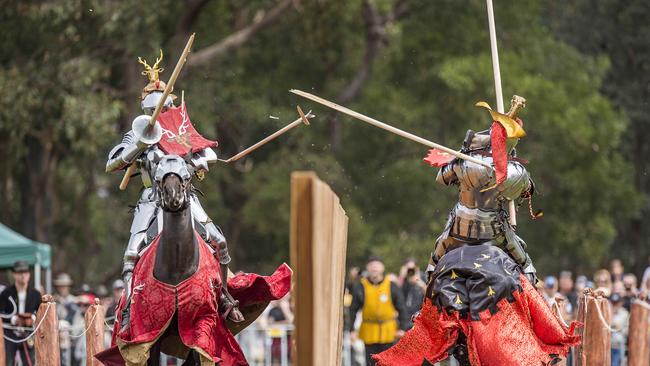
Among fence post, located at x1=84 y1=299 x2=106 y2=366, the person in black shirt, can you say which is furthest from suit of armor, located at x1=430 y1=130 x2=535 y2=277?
the person in black shirt

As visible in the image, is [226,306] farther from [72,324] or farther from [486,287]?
[72,324]

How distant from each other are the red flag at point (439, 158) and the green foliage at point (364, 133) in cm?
1640

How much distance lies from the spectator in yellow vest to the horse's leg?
5.03m

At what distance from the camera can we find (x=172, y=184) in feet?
41.7

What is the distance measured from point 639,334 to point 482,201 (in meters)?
→ 3.26

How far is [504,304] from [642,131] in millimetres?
27207

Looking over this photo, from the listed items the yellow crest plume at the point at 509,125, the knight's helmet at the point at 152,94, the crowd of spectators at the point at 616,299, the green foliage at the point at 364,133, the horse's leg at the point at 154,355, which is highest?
the green foliage at the point at 364,133

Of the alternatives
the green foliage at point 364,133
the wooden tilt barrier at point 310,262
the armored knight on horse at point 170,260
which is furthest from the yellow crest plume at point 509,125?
the green foliage at point 364,133

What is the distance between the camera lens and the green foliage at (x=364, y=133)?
32875mm

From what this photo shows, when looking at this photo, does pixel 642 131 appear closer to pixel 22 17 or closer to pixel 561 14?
pixel 561 14

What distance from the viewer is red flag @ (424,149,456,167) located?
1380 centimetres

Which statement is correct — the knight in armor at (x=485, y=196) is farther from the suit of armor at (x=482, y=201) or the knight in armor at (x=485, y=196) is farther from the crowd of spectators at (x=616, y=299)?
the crowd of spectators at (x=616, y=299)

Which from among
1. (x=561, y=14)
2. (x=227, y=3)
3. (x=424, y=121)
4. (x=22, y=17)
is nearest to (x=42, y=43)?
(x=22, y=17)

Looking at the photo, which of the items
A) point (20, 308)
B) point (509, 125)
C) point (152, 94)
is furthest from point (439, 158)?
point (20, 308)
